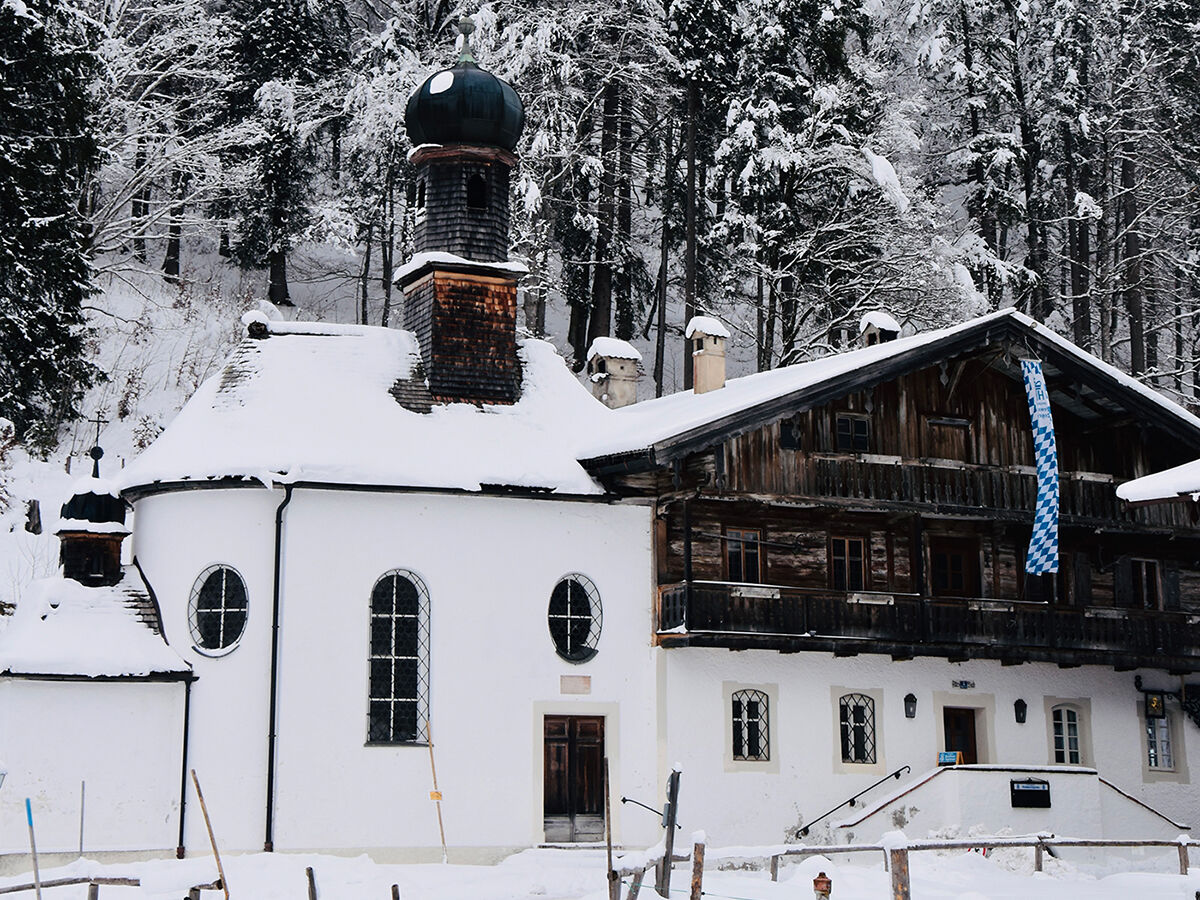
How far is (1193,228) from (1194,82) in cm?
470

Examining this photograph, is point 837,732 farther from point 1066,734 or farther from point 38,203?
point 38,203

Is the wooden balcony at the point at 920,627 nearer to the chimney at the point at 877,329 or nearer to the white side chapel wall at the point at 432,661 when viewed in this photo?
the white side chapel wall at the point at 432,661

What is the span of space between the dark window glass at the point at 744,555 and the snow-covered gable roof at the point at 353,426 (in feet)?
8.68

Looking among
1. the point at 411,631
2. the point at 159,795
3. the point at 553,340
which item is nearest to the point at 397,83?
the point at 553,340

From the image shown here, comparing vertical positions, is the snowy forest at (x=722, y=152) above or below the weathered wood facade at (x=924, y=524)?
above

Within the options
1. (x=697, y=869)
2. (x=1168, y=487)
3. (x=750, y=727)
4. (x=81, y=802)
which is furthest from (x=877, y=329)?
(x=697, y=869)

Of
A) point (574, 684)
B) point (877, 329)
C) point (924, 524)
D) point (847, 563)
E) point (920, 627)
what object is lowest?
point (574, 684)

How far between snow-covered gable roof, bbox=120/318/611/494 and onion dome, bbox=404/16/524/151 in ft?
12.0

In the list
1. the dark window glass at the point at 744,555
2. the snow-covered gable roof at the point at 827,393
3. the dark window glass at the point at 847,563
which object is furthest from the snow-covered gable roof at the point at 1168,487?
the dark window glass at the point at 847,563

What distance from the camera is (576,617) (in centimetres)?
2797

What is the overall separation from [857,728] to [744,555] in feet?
11.5

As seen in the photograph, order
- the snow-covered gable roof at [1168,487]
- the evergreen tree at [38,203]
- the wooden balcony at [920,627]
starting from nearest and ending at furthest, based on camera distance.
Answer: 1. the snow-covered gable roof at [1168,487]
2. the wooden balcony at [920,627]
3. the evergreen tree at [38,203]

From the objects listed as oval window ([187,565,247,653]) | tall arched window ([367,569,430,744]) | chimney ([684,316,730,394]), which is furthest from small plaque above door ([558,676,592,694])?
chimney ([684,316,730,394])

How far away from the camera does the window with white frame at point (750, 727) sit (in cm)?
2819
